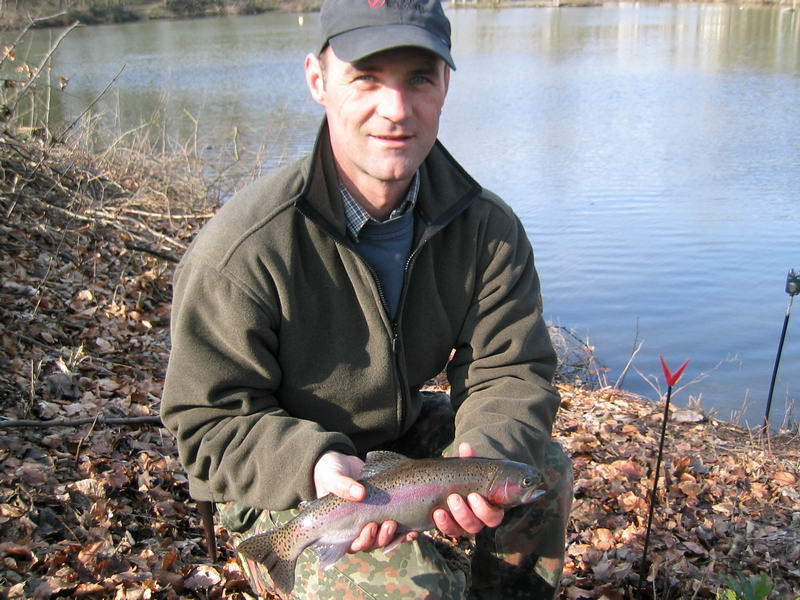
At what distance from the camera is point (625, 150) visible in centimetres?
1586

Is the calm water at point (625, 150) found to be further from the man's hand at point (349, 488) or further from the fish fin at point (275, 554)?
the fish fin at point (275, 554)

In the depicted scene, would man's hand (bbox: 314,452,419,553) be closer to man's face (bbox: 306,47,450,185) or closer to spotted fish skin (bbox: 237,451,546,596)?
spotted fish skin (bbox: 237,451,546,596)

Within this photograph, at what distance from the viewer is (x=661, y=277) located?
10453 mm

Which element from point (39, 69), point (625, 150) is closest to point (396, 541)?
point (39, 69)

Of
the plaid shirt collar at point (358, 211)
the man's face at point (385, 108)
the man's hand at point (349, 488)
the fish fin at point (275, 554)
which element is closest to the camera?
the man's hand at point (349, 488)

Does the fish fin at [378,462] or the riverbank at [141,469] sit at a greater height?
the fish fin at [378,462]

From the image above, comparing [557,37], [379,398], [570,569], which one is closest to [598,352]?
[570,569]

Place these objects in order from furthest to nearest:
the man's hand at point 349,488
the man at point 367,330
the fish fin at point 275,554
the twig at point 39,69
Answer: the twig at point 39,69 < the man at point 367,330 < the fish fin at point 275,554 < the man's hand at point 349,488

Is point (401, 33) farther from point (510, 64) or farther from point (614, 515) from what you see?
point (510, 64)

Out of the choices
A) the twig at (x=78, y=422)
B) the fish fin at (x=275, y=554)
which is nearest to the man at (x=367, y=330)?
the fish fin at (x=275, y=554)

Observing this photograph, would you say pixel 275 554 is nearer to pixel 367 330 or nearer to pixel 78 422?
pixel 367 330

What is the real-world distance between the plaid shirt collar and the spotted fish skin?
0.93m

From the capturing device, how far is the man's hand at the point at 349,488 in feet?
8.92

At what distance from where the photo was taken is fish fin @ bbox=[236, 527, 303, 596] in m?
2.82
